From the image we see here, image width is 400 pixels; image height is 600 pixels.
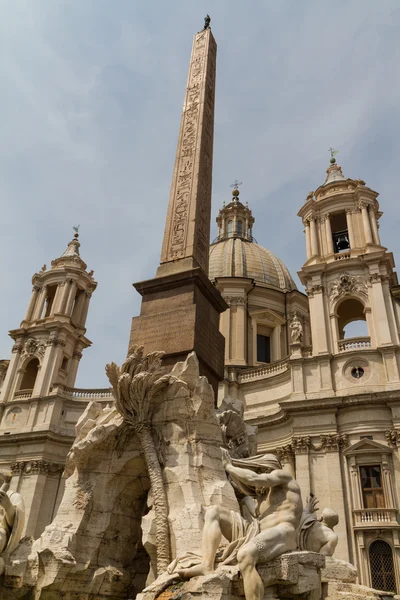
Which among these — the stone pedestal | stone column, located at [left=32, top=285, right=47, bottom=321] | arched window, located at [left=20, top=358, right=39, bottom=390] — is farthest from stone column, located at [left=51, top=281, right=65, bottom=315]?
the stone pedestal

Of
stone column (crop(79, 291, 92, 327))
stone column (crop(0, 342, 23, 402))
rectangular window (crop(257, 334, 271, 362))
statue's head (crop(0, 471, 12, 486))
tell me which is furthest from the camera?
stone column (crop(79, 291, 92, 327))

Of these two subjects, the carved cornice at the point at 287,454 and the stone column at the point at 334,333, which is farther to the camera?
the stone column at the point at 334,333

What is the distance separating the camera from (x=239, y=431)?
8305 millimetres

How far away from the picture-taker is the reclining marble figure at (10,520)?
7.48 meters

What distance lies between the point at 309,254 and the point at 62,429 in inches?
669

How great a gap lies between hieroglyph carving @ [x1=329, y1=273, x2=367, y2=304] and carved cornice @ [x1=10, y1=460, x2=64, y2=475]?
673 inches

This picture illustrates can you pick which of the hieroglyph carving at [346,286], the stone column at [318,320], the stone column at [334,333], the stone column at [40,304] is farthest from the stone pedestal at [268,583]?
the stone column at [40,304]

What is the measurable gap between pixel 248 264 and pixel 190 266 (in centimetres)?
2758

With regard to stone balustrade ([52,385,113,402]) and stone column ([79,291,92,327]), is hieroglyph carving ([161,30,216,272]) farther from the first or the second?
stone column ([79,291,92,327])

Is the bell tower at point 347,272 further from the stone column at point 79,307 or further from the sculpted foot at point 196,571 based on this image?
the sculpted foot at point 196,571

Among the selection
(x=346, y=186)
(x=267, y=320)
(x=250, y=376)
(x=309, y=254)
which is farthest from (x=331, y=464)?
(x=346, y=186)

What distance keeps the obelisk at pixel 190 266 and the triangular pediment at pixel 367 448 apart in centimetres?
1340

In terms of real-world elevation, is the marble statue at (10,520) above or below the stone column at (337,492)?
below

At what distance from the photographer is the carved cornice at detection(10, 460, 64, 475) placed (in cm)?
2742
